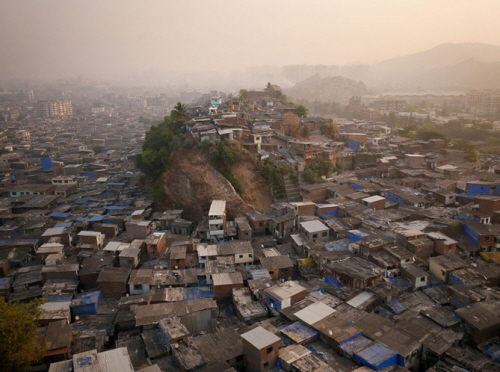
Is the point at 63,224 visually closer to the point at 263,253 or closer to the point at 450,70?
the point at 263,253

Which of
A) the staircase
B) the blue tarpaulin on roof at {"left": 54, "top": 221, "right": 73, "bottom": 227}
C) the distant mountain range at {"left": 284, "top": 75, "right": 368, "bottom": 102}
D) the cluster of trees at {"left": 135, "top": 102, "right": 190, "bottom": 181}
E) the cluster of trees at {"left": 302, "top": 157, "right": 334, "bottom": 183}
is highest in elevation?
the distant mountain range at {"left": 284, "top": 75, "right": 368, "bottom": 102}

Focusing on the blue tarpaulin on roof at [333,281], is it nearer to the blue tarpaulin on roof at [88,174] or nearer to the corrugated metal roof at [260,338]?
the corrugated metal roof at [260,338]

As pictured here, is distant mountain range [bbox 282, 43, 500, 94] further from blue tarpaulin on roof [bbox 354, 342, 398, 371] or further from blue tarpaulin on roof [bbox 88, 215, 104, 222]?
blue tarpaulin on roof [bbox 354, 342, 398, 371]

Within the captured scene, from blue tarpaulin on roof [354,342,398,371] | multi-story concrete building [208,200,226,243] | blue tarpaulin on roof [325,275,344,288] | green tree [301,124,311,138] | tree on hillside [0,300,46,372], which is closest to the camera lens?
tree on hillside [0,300,46,372]

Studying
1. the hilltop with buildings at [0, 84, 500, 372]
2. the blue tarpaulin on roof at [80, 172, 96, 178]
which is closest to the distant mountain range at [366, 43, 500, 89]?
the hilltop with buildings at [0, 84, 500, 372]

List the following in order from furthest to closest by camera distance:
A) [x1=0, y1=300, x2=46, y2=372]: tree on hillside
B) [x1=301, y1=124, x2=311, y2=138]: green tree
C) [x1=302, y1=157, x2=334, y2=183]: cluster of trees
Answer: [x1=301, y1=124, x2=311, y2=138]: green tree → [x1=302, y1=157, x2=334, y2=183]: cluster of trees → [x1=0, y1=300, x2=46, y2=372]: tree on hillside
